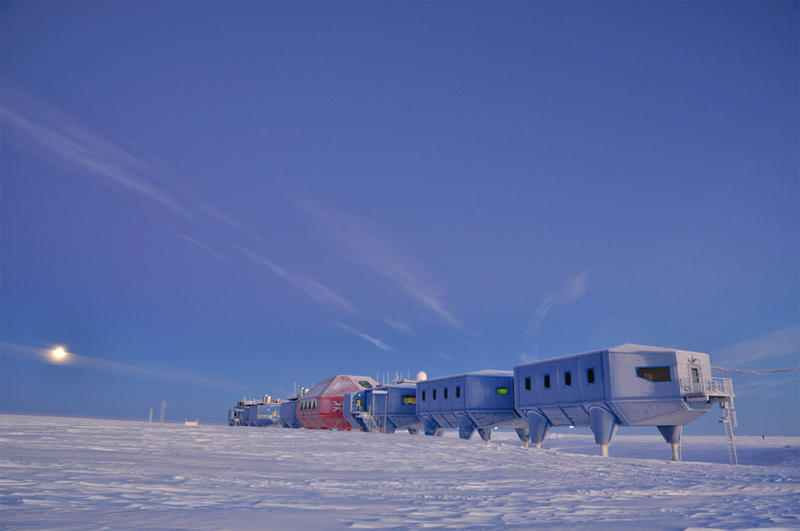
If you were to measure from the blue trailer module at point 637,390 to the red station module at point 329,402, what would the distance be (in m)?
37.2

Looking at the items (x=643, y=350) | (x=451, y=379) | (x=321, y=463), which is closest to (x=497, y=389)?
(x=451, y=379)

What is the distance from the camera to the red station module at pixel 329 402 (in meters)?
68.4

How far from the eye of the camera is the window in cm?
3218

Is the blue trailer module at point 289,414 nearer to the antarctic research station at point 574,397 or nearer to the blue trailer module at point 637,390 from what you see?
the antarctic research station at point 574,397

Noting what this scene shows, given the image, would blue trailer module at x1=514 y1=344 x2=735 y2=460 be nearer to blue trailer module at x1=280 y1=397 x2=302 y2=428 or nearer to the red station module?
the red station module

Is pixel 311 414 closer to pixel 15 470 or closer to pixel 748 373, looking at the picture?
pixel 748 373

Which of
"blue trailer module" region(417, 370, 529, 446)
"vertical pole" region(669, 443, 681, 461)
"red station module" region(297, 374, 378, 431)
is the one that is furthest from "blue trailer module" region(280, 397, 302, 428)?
"vertical pole" region(669, 443, 681, 461)

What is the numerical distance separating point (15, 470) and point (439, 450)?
52.4ft

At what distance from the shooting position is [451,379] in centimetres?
4919

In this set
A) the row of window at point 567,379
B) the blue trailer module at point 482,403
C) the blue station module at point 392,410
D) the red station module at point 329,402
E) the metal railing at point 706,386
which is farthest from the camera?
the red station module at point 329,402

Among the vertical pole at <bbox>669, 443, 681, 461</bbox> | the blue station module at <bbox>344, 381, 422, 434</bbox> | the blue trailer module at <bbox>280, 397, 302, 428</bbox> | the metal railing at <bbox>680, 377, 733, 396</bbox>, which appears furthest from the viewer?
the blue trailer module at <bbox>280, 397, 302, 428</bbox>

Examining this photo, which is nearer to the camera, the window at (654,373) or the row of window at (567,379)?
the window at (654,373)

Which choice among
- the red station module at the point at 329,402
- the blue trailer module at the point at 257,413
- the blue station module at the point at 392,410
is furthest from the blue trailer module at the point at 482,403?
the blue trailer module at the point at 257,413

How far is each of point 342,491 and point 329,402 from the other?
60.9m
